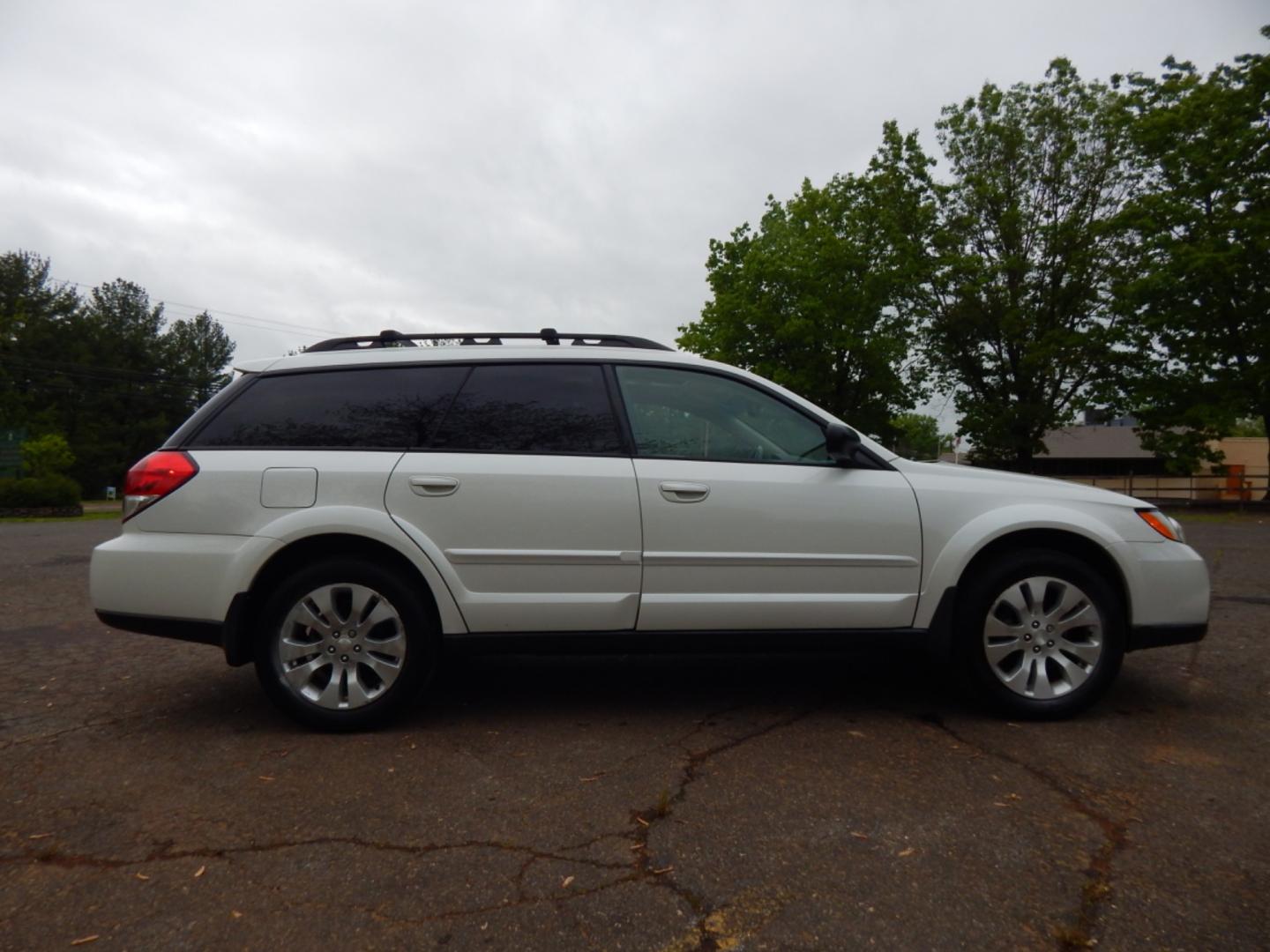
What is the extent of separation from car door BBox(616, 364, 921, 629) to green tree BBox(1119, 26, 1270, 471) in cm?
2368

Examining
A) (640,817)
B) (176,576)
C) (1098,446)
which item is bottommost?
(640,817)

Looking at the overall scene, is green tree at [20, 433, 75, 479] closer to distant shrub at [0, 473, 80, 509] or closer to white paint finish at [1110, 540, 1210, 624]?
distant shrub at [0, 473, 80, 509]

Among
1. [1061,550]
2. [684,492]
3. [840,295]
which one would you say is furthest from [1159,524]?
[840,295]

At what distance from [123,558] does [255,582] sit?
0.60 metres

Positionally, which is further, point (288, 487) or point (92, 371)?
point (92, 371)

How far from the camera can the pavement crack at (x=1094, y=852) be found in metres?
2.24

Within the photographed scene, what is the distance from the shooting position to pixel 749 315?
29.2m

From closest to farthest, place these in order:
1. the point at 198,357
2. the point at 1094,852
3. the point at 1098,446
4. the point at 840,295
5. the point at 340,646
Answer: the point at 1094,852, the point at 340,646, the point at 840,295, the point at 1098,446, the point at 198,357

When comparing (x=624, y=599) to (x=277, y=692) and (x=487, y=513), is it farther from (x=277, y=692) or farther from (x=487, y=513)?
(x=277, y=692)

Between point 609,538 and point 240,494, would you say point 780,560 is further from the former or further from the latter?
point 240,494

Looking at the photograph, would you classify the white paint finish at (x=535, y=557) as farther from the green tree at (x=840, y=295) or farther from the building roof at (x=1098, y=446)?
the building roof at (x=1098, y=446)

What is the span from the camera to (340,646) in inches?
152

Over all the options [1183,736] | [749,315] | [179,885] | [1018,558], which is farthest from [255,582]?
[749,315]

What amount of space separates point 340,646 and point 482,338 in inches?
64.8
